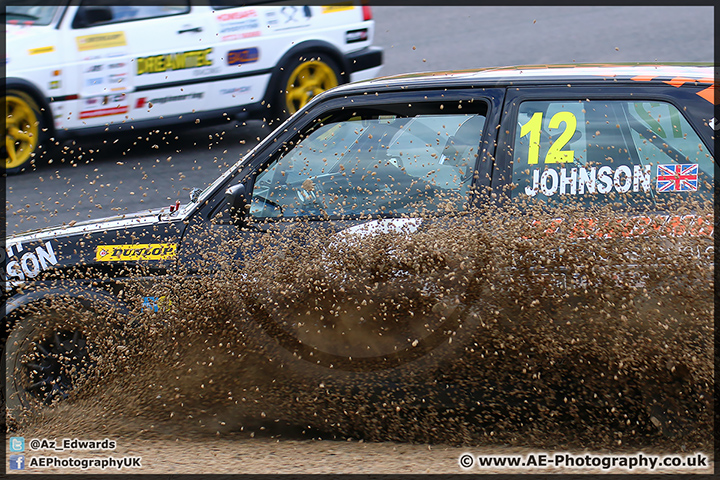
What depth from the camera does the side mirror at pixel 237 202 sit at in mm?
3650

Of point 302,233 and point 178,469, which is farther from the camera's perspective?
point 302,233

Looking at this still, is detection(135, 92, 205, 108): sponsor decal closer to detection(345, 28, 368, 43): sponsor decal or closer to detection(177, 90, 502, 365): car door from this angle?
detection(345, 28, 368, 43): sponsor decal

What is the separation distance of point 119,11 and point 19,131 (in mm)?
1599

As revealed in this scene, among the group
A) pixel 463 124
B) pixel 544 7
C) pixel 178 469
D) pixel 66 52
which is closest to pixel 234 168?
pixel 463 124

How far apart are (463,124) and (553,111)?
44 cm

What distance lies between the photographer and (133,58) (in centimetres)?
748

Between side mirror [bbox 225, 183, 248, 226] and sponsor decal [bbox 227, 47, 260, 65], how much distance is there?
4.38 metres

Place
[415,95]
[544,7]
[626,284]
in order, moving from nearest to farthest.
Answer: [626,284], [415,95], [544,7]

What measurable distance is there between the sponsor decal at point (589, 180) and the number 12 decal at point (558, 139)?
0.19ft

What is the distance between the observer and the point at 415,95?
378 cm

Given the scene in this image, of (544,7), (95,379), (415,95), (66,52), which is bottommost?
(95,379)

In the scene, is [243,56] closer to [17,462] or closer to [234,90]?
[234,90]

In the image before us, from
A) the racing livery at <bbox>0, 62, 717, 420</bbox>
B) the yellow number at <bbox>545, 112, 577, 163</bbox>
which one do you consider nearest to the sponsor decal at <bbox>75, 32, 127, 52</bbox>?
the racing livery at <bbox>0, 62, 717, 420</bbox>

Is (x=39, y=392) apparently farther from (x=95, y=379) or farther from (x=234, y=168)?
(x=234, y=168)
